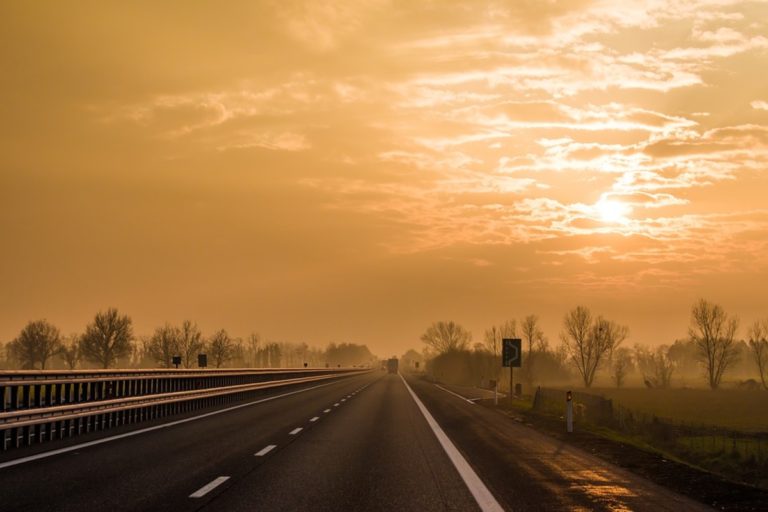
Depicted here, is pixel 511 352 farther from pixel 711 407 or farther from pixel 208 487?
pixel 711 407

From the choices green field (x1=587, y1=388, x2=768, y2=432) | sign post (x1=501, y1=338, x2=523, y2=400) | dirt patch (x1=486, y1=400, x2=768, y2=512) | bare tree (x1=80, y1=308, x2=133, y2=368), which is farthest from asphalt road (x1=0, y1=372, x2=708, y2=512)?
bare tree (x1=80, y1=308, x2=133, y2=368)

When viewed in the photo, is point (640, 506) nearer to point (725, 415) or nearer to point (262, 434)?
point (262, 434)

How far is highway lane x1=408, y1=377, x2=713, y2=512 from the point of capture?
840 centimetres

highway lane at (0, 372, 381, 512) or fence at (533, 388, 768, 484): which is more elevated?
highway lane at (0, 372, 381, 512)

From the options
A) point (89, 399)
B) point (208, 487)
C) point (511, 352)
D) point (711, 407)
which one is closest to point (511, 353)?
point (511, 352)

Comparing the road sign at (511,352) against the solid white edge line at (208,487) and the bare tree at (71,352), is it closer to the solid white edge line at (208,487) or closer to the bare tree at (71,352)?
the solid white edge line at (208,487)

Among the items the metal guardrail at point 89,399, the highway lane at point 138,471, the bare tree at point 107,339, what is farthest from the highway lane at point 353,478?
the bare tree at point 107,339

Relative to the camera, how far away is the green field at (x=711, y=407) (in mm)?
63656

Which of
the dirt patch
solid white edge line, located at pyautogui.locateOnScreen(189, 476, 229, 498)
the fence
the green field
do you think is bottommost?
the green field

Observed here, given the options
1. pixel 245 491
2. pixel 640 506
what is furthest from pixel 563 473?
pixel 245 491

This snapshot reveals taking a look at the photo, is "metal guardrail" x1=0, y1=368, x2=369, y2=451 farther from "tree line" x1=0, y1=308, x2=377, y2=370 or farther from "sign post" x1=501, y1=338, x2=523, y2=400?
"tree line" x1=0, y1=308, x2=377, y2=370

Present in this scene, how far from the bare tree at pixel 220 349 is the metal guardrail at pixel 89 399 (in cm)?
11694

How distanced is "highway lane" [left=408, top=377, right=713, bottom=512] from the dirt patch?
31 centimetres

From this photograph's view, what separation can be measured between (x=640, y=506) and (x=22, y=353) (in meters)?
144
